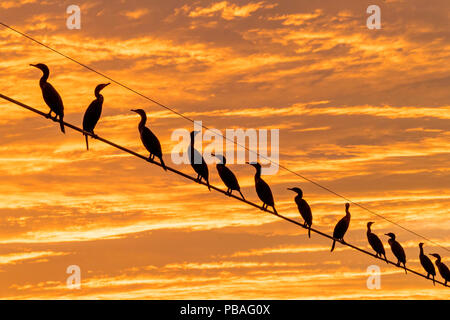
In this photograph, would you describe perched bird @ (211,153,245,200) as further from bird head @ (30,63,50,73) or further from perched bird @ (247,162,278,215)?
bird head @ (30,63,50,73)

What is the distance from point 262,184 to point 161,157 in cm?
358

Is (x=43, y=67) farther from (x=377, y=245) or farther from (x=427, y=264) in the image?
(x=427, y=264)

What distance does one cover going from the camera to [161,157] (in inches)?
603

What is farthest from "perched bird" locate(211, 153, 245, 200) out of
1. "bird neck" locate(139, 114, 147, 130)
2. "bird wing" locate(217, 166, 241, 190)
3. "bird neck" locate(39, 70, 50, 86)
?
"bird neck" locate(39, 70, 50, 86)

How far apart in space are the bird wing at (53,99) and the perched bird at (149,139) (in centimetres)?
184

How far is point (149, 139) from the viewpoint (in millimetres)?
15844

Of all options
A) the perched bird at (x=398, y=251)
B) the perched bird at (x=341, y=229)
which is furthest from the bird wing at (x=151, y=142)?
the perched bird at (x=398, y=251)

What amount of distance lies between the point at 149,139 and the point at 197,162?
116 cm

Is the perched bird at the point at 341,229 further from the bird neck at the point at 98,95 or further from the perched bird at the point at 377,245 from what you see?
the bird neck at the point at 98,95

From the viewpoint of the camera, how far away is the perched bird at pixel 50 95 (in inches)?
586

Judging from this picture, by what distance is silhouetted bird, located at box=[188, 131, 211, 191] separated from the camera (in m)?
16.2

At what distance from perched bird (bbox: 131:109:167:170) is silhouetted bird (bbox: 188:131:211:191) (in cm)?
103
